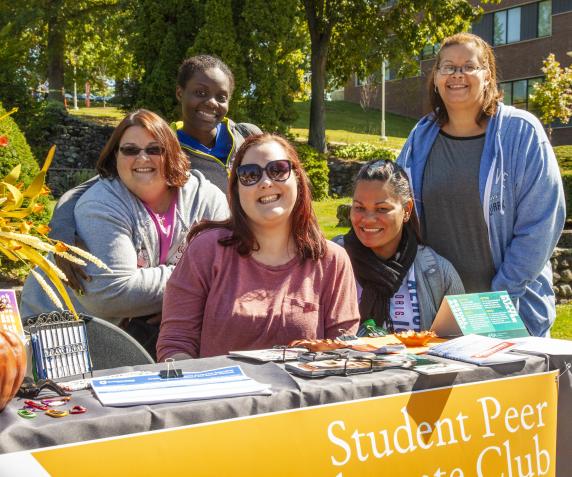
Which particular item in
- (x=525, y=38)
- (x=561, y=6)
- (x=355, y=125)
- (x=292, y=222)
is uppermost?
(x=561, y=6)

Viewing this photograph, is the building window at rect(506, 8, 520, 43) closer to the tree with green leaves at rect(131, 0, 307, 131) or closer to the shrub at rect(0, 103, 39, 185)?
the tree with green leaves at rect(131, 0, 307, 131)

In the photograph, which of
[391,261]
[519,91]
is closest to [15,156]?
[391,261]

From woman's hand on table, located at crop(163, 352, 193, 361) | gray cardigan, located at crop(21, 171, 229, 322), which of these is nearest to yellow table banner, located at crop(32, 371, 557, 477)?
woman's hand on table, located at crop(163, 352, 193, 361)

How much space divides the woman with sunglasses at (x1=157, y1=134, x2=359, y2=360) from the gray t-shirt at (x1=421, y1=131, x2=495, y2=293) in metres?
0.84

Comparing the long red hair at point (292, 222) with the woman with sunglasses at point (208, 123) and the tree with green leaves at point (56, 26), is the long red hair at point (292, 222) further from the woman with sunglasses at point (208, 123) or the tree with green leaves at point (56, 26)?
the tree with green leaves at point (56, 26)

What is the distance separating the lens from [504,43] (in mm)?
35000

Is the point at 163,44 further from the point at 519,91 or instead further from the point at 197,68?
the point at 519,91

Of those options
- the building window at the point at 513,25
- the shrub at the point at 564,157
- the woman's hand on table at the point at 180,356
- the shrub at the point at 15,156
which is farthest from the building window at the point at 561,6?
the woman's hand on table at the point at 180,356

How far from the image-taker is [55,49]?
2589cm

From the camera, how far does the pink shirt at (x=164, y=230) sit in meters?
3.53

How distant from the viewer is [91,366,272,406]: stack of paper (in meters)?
1.90

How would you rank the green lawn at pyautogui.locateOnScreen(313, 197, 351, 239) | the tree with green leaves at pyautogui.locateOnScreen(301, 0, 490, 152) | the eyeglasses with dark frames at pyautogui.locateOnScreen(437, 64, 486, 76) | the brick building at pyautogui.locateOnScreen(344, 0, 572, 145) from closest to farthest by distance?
the eyeglasses with dark frames at pyautogui.locateOnScreen(437, 64, 486, 76) → the green lawn at pyautogui.locateOnScreen(313, 197, 351, 239) → the tree with green leaves at pyautogui.locateOnScreen(301, 0, 490, 152) → the brick building at pyautogui.locateOnScreen(344, 0, 572, 145)

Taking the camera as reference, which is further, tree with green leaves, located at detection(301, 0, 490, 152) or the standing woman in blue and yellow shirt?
tree with green leaves, located at detection(301, 0, 490, 152)

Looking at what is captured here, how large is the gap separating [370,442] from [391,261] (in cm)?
152
